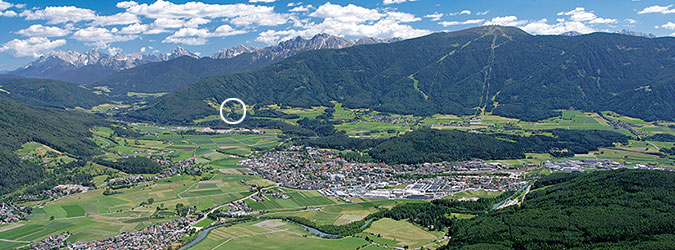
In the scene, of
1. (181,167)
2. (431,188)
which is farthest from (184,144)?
(431,188)

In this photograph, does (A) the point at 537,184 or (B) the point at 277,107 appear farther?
(B) the point at 277,107

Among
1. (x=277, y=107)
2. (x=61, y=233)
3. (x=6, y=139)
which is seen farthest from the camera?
(x=277, y=107)

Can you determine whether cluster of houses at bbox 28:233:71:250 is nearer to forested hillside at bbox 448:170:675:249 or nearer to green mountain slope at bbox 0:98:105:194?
green mountain slope at bbox 0:98:105:194

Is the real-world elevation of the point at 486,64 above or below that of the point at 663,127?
above

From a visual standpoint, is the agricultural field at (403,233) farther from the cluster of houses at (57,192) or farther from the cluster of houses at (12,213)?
the cluster of houses at (57,192)

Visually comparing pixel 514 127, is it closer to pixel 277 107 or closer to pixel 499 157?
pixel 499 157

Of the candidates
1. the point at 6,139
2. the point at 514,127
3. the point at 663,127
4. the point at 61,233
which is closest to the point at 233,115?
the point at 6,139

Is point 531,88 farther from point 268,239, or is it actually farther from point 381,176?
point 268,239

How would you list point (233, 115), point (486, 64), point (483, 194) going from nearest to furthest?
point (483, 194)
point (233, 115)
point (486, 64)
